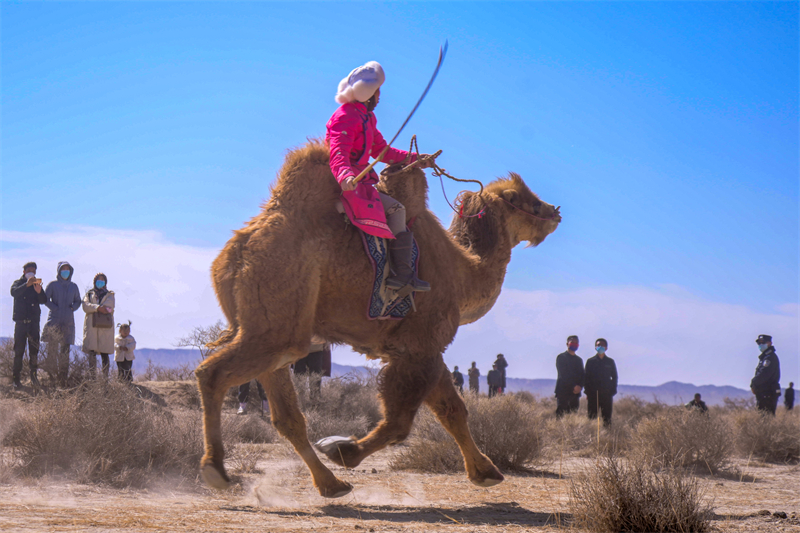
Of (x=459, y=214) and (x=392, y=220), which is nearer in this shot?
(x=392, y=220)

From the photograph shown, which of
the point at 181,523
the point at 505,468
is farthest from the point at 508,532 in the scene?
the point at 505,468

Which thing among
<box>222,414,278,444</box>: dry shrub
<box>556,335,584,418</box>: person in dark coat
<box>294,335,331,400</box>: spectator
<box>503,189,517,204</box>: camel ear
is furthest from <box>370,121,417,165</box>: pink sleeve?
<box>556,335,584,418</box>: person in dark coat

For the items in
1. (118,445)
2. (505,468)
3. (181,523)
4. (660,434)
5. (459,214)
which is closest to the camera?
(181,523)

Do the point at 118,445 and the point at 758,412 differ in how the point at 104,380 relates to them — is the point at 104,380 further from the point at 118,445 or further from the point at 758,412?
the point at 758,412

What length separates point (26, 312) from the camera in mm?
12211

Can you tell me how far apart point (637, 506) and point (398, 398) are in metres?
1.85

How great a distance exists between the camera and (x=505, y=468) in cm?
943

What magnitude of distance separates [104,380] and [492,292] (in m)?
4.31

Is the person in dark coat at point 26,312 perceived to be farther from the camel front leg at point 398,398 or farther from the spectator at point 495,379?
the spectator at point 495,379

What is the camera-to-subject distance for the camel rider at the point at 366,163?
552 centimetres

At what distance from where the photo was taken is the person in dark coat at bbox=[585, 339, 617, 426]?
13680 millimetres

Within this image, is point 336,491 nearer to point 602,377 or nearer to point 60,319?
point 60,319

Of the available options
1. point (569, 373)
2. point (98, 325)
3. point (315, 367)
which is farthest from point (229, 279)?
point (569, 373)

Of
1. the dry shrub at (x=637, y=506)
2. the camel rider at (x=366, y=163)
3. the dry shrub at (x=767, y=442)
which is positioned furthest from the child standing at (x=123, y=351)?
the dry shrub at (x=767, y=442)
